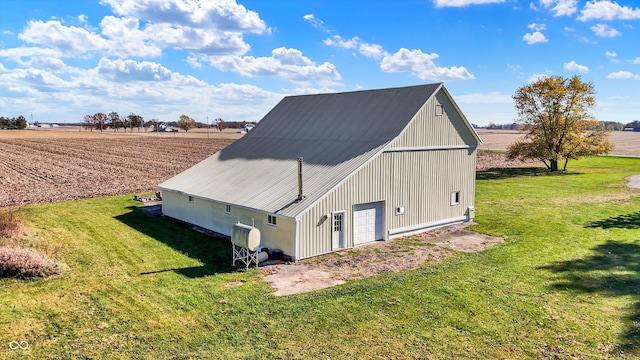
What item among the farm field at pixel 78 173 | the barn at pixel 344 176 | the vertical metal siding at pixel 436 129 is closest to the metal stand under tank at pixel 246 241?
the barn at pixel 344 176

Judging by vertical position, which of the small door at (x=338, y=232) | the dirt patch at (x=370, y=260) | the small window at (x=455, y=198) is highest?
the small window at (x=455, y=198)

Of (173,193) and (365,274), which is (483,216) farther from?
(173,193)

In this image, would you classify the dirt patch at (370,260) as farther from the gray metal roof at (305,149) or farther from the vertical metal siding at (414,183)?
the gray metal roof at (305,149)

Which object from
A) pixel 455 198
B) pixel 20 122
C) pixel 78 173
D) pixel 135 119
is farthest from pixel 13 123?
pixel 455 198

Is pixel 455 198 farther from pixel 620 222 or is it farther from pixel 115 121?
pixel 115 121

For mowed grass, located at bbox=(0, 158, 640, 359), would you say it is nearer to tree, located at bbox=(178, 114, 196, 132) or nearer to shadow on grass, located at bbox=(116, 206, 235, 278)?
shadow on grass, located at bbox=(116, 206, 235, 278)

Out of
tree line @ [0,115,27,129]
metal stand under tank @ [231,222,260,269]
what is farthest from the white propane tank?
tree line @ [0,115,27,129]
